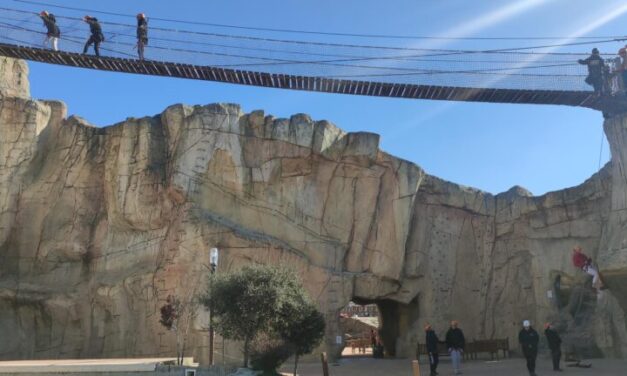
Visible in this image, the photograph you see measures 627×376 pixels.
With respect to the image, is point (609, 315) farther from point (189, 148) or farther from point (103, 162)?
point (103, 162)

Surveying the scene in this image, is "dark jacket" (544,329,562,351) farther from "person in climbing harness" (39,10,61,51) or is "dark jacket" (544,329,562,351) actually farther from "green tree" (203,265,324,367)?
"person in climbing harness" (39,10,61,51)

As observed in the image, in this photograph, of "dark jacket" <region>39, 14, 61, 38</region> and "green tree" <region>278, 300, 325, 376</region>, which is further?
"dark jacket" <region>39, 14, 61, 38</region>

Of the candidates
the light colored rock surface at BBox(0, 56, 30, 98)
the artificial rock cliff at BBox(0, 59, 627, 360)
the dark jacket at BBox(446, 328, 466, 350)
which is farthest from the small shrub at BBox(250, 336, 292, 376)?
the light colored rock surface at BBox(0, 56, 30, 98)

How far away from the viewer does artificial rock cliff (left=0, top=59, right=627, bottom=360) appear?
2445 cm

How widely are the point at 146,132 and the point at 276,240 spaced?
7.26 metres

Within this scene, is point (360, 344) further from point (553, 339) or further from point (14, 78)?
point (14, 78)

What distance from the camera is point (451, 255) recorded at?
2800 cm

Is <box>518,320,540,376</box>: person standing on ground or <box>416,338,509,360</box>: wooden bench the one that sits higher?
<box>518,320,540,376</box>: person standing on ground

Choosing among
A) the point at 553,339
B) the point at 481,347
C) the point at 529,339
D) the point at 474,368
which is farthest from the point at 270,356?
the point at 481,347

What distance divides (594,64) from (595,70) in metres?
0.23

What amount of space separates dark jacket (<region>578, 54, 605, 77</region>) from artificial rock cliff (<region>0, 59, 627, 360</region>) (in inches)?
190

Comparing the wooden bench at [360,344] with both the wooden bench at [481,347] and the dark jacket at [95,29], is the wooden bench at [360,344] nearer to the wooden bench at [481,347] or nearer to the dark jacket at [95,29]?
the wooden bench at [481,347]

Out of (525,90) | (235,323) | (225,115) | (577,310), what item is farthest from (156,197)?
(577,310)

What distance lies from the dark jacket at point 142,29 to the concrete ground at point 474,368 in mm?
12494
